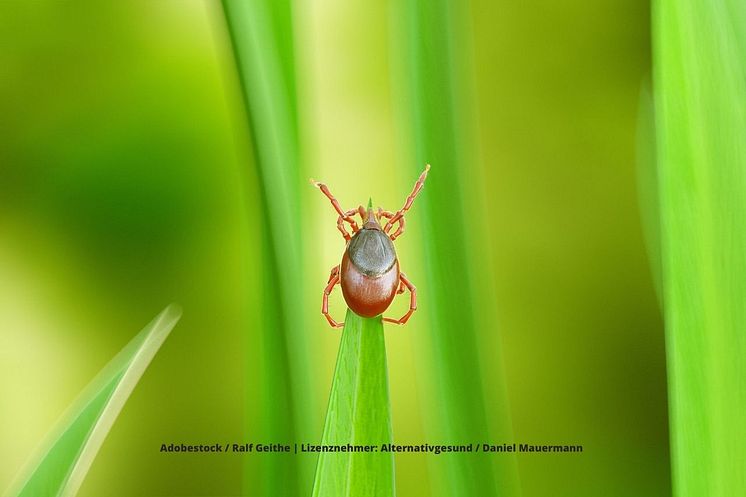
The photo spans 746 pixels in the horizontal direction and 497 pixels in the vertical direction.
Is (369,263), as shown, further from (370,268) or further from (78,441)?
(78,441)

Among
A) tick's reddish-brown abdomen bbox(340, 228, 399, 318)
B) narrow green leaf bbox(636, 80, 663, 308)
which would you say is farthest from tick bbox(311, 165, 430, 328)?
narrow green leaf bbox(636, 80, 663, 308)

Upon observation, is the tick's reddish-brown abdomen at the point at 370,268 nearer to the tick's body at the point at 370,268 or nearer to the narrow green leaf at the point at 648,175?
the tick's body at the point at 370,268

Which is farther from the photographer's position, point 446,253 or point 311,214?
point 311,214

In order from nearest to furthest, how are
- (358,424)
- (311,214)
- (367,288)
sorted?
(358,424) → (367,288) → (311,214)

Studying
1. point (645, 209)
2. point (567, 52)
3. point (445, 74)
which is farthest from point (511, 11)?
point (445, 74)

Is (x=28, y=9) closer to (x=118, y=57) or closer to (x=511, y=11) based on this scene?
(x=118, y=57)

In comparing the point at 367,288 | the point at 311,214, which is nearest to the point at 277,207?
the point at 367,288

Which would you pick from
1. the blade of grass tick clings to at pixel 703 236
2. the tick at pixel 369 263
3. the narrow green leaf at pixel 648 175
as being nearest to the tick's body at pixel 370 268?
the tick at pixel 369 263
